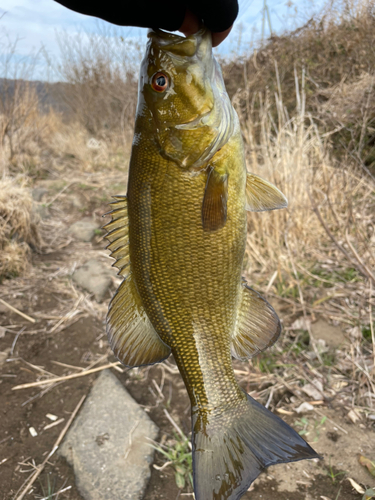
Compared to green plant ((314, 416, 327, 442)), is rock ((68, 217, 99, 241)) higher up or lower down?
higher up

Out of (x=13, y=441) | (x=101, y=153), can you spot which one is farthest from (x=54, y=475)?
(x=101, y=153)

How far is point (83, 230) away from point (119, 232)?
5043 mm

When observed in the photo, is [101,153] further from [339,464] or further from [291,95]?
[339,464]

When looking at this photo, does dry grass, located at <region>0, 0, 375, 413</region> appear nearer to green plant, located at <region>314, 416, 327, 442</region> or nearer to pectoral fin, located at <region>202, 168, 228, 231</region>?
green plant, located at <region>314, 416, 327, 442</region>

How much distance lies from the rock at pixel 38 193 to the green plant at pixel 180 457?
6.26 metres

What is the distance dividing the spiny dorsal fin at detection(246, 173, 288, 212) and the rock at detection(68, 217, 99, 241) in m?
4.90

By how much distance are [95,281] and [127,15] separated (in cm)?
362

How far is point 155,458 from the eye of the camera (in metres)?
2.54

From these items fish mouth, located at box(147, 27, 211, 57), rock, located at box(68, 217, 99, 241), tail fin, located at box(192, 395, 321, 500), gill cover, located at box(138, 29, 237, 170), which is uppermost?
fish mouth, located at box(147, 27, 211, 57)

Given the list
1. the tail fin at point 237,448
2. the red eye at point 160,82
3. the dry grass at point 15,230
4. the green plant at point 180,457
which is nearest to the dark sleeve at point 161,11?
the red eye at point 160,82

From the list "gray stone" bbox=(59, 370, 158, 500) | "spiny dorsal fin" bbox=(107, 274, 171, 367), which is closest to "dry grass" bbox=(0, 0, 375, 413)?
"gray stone" bbox=(59, 370, 158, 500)

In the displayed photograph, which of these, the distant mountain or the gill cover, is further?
the distant mountain

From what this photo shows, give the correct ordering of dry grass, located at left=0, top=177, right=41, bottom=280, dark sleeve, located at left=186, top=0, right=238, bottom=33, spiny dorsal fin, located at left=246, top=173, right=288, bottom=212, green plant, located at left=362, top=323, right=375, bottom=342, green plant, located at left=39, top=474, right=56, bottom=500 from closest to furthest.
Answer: dark sleeve, located at left=186, top=0, right=238, bottom=33 < spiny dorsal fin, located at left=246, top=173, right=288, bottom=212 < green plant, located at left=39, top=474, right=56, bottom=500 < green plant, located at left=362, top=323, right=375, bottom=342 < dry grass, located at left=0, top=177, right=41, bottom=280

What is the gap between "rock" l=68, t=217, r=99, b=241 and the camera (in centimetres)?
598
